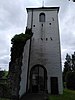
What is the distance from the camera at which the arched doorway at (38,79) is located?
780 inches

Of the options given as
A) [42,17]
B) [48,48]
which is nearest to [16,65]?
[48,48]

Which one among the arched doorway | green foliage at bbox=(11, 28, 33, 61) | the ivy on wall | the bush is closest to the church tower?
the arched doorway

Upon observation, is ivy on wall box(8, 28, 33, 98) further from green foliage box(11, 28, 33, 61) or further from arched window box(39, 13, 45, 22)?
arched window box(39, 13, 45, 22)

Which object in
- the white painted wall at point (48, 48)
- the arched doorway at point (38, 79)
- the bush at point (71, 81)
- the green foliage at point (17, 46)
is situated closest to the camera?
the green foliage at point (17, 46)

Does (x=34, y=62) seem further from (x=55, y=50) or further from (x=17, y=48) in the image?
(x=17, y=48)

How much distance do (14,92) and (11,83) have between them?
765 millimetres

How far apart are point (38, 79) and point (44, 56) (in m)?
2.93

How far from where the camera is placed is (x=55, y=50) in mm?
20531

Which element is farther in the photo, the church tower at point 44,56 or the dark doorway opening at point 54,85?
the church tower at point 44,56

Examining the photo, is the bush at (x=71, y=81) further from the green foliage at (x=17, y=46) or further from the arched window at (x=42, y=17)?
the green foliage at (x=17, y=46)

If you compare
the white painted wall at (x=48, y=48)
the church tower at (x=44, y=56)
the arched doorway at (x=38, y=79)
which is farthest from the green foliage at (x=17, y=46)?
the arched doorway at (x=38, y=79)

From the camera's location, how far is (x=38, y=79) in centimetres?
2033

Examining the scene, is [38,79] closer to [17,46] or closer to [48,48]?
[48,48]

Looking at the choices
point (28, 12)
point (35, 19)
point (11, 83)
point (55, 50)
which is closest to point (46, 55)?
point (55, 50)
